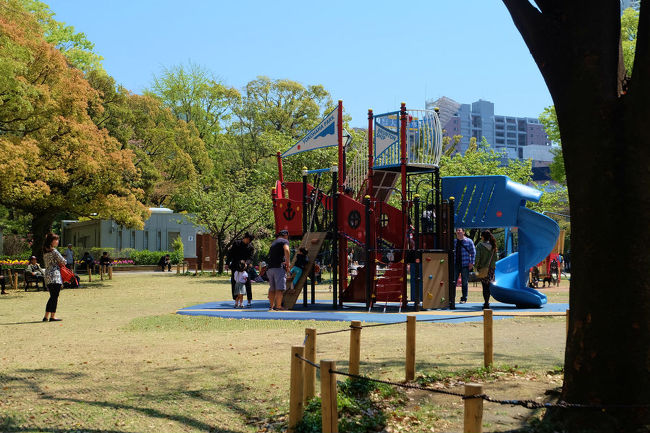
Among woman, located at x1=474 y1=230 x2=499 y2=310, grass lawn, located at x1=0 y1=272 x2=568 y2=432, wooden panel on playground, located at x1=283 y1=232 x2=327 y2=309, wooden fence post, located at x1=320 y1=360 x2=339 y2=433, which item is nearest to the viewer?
wooden fence post, located at x1=320 y1=360 x2=339 y2=433

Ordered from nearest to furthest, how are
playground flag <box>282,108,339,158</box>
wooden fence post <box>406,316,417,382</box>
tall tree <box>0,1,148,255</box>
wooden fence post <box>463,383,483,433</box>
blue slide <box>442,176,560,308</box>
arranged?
wooden fence post <box>463,383,483,433</box>, wooden fence post <box>406,316,417,382</box>, blue slide <box>442,176,560,308</box>, playground flag <box>282,108,339,158</box>, tall tree <box>0,1,148,255</box>

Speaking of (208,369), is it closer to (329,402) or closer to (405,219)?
(329,402)

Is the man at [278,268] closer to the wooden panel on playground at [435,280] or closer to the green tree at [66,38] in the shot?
the wooden panel on playground at [435,280]

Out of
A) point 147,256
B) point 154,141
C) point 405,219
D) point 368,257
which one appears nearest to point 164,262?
point 147,256

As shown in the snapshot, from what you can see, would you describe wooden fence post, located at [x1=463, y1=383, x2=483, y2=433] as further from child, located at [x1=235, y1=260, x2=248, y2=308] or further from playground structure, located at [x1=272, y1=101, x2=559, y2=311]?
child, located at [x1=235, y1=260, x2=248, y2=308]

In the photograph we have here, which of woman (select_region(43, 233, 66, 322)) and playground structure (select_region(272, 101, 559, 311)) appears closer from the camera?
woman (select_region(43, 233, 66, 322))

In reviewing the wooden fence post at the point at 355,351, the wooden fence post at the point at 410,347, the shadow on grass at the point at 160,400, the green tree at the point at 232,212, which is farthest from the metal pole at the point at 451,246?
the green tree at the point at 232,212

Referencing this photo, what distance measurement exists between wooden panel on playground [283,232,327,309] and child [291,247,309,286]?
0.25 ft

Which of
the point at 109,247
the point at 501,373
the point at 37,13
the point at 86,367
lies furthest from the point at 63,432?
the point at 37,13

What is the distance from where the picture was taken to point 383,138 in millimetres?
17484

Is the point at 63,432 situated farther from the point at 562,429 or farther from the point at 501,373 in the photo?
the point at 501,373

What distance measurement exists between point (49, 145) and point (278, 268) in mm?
15366

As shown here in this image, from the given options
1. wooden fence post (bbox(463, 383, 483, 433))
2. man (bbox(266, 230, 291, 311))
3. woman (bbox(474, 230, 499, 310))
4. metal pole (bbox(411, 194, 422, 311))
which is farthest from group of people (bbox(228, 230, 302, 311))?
wooden fence post (bbox(463, 383, 483, 433))

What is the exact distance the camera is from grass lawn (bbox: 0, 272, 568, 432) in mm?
6277
